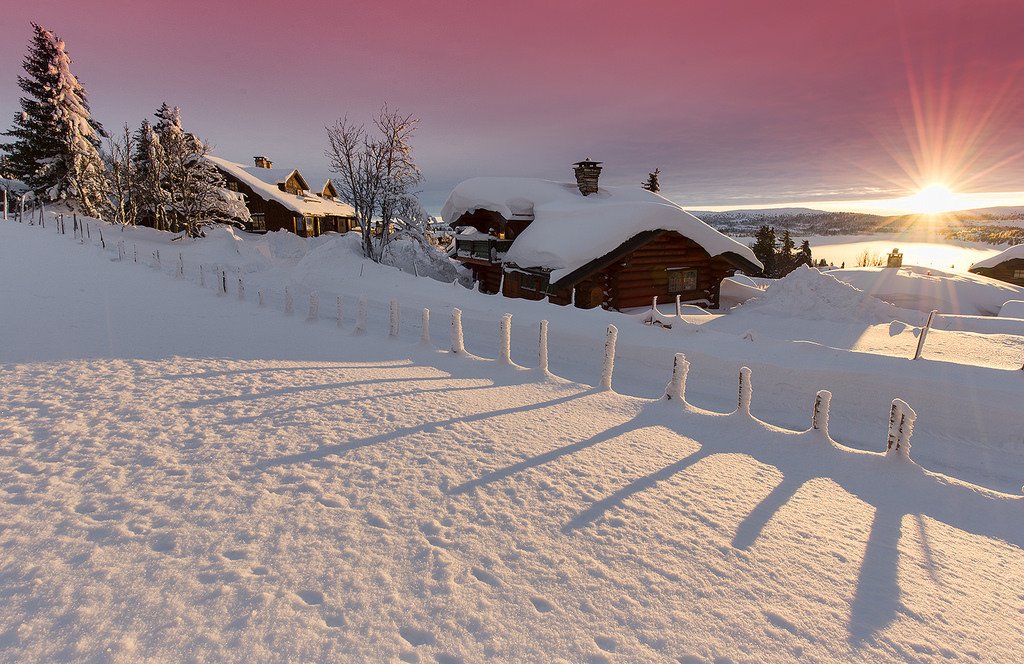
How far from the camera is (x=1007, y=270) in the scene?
38031 mm

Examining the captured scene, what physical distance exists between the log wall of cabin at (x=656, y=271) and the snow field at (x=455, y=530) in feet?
47.3

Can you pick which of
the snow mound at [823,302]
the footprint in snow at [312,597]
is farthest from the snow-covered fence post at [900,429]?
the snow mound at [823,302]

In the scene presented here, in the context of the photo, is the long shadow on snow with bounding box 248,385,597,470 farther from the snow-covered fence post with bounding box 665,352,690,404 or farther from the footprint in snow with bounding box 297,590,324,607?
the footprint in snow with bounding box 297,590,324,607

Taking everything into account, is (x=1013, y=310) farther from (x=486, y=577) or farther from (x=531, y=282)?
(x=486, y=577)

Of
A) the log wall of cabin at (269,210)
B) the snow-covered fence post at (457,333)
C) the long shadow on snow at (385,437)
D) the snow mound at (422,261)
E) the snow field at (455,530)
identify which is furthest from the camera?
the log wall of cabin at (269,210)

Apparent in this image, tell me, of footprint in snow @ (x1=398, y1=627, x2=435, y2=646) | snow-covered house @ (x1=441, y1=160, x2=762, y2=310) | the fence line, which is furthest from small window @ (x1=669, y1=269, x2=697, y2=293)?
footprint in snow @ (x1=398, y1=627, x2=435, y2=646)

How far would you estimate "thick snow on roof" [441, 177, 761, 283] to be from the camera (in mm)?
20847

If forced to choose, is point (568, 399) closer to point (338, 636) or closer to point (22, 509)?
point (338, 636)

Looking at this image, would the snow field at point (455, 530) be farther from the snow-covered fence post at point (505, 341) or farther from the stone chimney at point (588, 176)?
the stone chimney at point (588, 176)

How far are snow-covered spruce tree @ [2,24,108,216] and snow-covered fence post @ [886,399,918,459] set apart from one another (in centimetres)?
4933

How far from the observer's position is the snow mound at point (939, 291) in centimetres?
2716

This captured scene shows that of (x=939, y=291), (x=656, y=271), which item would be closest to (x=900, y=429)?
(x=656, y=271)

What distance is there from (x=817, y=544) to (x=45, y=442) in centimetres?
841

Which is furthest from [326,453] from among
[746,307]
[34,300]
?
[746,307]
